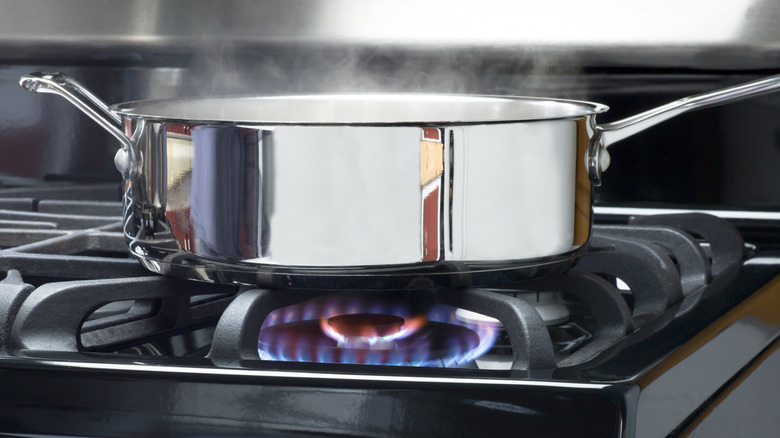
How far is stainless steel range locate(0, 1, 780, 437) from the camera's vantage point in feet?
1.42

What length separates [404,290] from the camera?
560mm

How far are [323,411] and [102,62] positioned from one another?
650 mm

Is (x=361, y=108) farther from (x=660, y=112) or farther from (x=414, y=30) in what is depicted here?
(x=660, y=112)

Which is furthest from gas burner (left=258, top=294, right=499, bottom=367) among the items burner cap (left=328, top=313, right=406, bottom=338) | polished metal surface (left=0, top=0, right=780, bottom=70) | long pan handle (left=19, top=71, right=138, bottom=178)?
polished metal surface (left=0, top=0, right=780, bottom=70)

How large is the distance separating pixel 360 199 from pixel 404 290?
0.27ft

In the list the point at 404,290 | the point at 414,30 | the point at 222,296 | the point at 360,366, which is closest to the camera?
the point at 360,366

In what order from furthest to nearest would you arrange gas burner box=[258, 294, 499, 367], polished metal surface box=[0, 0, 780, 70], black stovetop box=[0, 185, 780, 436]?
1. polished metal surface box=[0, 0, 780, 70]
2. gas burner box=[258, 294, 499, 367]
3. black stovetop box=[0, 185, 780, 436]

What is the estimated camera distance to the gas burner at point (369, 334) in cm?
54

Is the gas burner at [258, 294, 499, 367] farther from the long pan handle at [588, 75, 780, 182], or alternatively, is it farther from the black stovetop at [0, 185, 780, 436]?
the long pan handle at [588, 75, 780, 182]

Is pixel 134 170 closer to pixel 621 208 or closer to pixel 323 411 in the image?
pixel 323 411

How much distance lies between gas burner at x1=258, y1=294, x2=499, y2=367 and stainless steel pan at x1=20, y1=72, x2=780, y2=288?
4 centimetres

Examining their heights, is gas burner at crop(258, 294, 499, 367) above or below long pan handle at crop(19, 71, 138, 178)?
below

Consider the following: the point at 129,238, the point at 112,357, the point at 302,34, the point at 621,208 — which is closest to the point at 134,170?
the point at 129,238

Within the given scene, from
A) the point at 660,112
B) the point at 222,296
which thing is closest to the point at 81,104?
the point at 222,296
